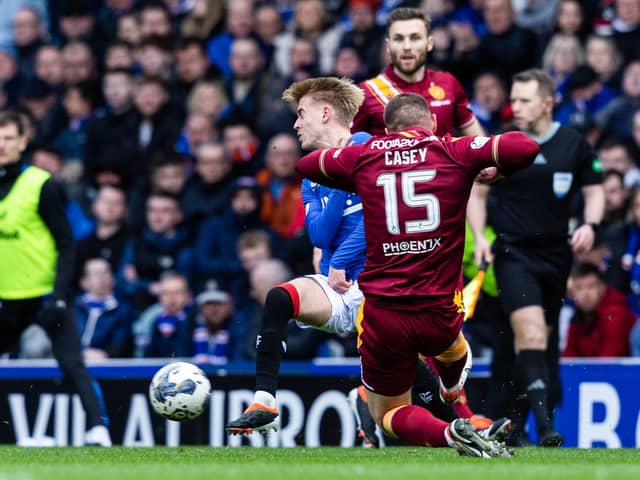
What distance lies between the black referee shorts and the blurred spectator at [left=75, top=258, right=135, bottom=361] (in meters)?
4.28

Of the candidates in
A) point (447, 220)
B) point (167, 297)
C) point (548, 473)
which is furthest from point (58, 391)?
point (548, 473)

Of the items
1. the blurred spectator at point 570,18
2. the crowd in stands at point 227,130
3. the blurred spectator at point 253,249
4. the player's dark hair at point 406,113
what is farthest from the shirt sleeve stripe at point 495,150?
the blurred spectator at point 570,18

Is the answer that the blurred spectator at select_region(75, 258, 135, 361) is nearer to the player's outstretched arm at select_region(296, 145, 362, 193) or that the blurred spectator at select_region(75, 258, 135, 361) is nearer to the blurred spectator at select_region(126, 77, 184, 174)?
the blurred spectator at select_region(126, 77, 184, 174)

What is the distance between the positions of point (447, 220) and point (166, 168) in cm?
728

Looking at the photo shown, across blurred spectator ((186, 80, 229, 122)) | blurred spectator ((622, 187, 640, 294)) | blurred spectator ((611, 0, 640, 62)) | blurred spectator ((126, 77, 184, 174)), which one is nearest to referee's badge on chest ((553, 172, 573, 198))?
blurred spectator ((622, 187, 640, 294))

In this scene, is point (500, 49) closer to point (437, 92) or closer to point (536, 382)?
point (437, 92)

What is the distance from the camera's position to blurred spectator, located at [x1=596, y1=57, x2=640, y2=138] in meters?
12.8

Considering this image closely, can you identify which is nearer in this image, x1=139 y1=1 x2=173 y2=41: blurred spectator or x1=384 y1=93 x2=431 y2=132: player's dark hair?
x1=384 y1=93 x2=431 y2=132: player's dark hair

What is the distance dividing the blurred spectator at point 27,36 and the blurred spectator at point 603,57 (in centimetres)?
691

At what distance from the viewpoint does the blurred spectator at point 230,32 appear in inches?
605

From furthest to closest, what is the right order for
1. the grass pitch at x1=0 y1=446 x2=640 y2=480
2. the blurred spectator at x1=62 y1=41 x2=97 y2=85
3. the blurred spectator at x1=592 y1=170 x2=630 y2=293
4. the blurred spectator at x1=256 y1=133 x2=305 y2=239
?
the blurred spectator at x1=62 y1=41 x2=97 y2=85, the blurred spectator at x1=256 y1=133 x2=305 y2=239, the blurred spectator at x1=592 y1=170 x2=630 y2=293, the grass pitch at x1=0 y1=446 x2=640 y2=480

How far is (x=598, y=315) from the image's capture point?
1147 cm

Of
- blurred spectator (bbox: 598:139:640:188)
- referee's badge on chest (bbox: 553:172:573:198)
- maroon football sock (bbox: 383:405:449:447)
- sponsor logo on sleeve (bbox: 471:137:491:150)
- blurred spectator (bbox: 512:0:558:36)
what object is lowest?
maroon football sock (bbox: 383:405:449:447)

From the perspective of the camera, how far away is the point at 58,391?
12.0 metres
